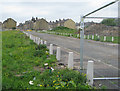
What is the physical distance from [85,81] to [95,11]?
2.03 meters

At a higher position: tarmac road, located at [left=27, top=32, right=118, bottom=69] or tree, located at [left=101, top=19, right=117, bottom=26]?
tree, located at [left=101, top=19, right=117, bottom=26]

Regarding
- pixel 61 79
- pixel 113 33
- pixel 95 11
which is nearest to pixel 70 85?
pixel 61 79

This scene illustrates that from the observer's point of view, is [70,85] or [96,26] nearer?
[70,85]

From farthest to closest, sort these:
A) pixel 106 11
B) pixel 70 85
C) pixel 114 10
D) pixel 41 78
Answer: pixel 41 78
pixel 70 85
pixel 106 11
pixel 114 10

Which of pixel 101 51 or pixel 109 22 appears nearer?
pixel 109 22

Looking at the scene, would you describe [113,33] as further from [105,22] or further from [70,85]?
[70,85]

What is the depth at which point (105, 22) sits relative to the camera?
4930mm

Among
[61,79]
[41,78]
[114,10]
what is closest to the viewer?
[114,10]

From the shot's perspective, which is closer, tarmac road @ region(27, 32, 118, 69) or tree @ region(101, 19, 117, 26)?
tree @ region(101, 19, 117, 26)

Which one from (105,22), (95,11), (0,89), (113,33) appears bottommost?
(0,89)

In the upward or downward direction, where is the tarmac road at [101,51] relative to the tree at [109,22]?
downward

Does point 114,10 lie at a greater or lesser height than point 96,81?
greater

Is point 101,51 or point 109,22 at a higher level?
point 109,22

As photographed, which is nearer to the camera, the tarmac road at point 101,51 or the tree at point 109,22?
the tree at point 109,22
